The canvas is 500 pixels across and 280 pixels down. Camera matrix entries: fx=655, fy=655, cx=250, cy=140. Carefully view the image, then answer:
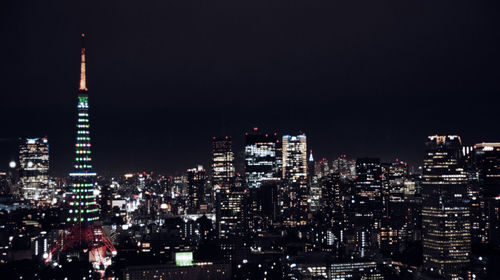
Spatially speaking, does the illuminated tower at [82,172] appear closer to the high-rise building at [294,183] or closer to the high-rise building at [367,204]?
the high-rise building at [294,183]

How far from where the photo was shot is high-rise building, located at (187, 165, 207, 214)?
41031 millimetres

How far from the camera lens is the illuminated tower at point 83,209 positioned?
2389 cm

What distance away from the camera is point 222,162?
129ft

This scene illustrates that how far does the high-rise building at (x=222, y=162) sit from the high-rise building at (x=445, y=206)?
50.5 ft

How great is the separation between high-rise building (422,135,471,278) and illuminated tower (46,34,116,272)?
1182cm

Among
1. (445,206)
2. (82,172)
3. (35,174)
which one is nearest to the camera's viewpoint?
(445,206)

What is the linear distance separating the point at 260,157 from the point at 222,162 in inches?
151

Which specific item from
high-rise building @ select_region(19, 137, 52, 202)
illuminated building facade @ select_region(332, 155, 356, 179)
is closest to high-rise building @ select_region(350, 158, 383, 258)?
illuminated building facade @ select_region(332, 155, 356, 179)

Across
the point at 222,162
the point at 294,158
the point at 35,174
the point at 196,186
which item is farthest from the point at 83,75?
the point at 294,158

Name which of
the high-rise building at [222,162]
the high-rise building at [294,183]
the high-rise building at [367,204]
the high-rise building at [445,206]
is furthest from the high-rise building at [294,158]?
the high-rise building at [445,206]

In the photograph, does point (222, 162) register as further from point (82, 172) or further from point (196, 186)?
point (82, 172)

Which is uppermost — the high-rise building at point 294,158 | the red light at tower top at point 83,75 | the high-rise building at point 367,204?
the red light at tower top at point 83,75

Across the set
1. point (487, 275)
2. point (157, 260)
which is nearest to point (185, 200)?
point (157, 260)

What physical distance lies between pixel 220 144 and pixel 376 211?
11.2 metres
